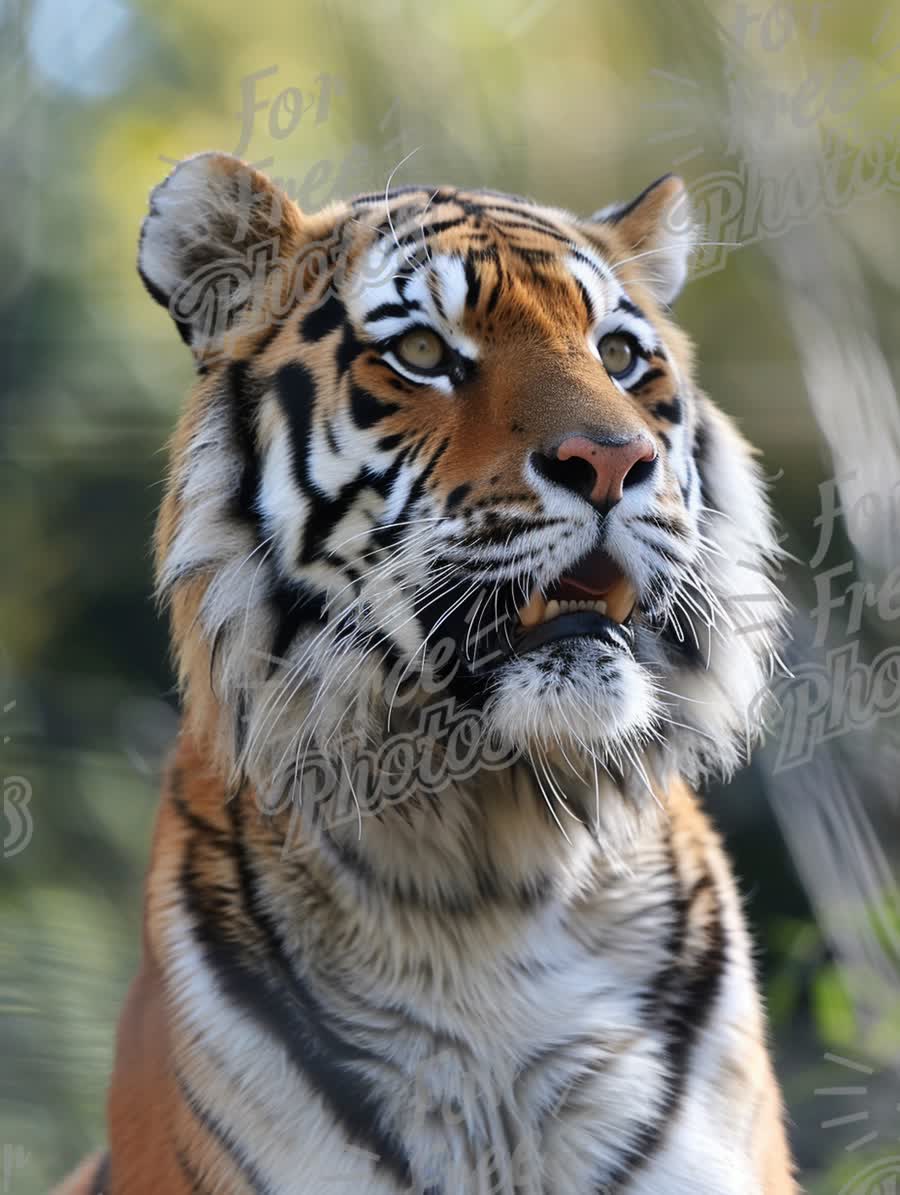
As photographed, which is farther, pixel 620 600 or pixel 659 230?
pixel 659 230

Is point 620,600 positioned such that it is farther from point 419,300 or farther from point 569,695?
point 419,300

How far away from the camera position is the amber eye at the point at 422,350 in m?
1.04

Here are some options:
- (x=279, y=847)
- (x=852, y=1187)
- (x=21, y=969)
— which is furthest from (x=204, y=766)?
(x=852, y=1187)

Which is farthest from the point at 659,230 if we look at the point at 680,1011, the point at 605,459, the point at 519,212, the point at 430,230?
the point at 680,1011

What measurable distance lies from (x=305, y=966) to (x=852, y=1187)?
0.99m

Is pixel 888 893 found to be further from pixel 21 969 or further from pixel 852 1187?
pixel 21 969

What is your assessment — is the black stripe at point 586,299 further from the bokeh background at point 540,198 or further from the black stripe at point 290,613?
the bokeh background at point 540,198

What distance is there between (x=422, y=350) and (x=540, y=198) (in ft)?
3.36

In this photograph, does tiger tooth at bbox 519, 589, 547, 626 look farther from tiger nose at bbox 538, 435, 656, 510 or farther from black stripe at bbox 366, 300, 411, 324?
black stripe at bbox 366, 300, 411, 324

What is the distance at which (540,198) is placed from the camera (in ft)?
6.37

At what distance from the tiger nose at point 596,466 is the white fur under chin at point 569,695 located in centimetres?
13

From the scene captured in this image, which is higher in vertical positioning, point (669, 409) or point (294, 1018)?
point (669, 409)

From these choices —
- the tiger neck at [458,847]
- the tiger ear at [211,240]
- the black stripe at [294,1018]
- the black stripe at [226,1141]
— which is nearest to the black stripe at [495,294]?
the tiger ear at [211,240]

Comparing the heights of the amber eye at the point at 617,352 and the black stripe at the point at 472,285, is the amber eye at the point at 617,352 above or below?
below
